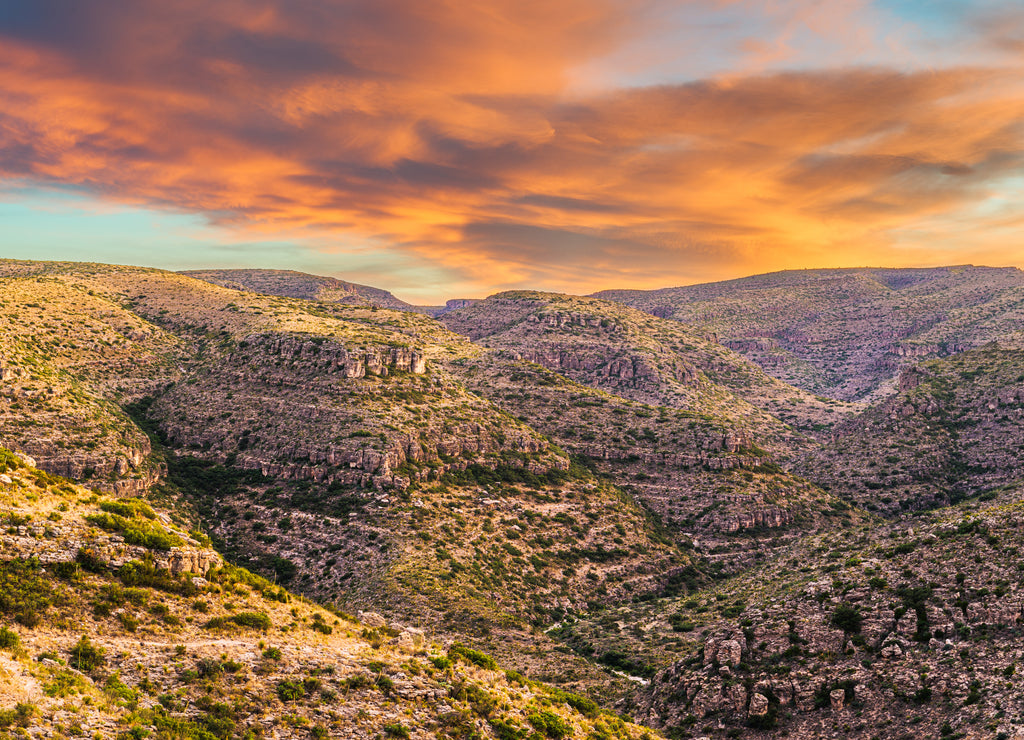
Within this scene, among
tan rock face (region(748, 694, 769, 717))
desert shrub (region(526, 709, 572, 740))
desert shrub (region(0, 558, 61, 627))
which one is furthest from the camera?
tan rock face (region(748, 694, 769, 717))

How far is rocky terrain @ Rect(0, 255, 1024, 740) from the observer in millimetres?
34312

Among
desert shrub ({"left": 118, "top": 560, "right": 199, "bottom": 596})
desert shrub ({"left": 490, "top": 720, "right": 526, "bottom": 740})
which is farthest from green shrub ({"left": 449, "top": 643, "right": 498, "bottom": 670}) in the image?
desert shrub ({"left": 118, "top": 560, "right": 199, "bottom": 596})

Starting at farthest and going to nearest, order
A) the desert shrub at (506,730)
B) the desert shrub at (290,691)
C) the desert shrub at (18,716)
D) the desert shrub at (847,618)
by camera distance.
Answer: the desert shrub at (847,618) < the desert shrub at (506,730) < the desert shrub at (290,691) < the desert shrub at (18,716)

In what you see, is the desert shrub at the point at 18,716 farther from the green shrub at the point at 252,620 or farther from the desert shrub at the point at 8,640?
the green shrub at the point at 252,620

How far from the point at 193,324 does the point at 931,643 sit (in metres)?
184

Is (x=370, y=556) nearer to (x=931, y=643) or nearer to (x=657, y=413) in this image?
(x=931, y=643)

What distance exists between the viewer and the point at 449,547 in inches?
3834

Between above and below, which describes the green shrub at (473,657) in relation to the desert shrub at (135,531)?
below

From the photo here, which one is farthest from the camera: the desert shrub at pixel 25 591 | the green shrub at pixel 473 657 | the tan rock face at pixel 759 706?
the tan rock face at pixel 759 706

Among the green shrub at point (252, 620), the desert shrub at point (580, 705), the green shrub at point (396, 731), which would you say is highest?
the green shrub at point (252, 620)

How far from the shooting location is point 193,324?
176 metres

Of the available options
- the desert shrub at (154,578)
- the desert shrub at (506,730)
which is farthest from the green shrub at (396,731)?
the desert shrub at (154,578)

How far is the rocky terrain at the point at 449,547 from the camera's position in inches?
1351

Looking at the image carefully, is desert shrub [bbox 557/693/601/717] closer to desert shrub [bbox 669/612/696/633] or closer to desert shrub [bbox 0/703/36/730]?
desert shrub [bbox 0/703/36/730]
